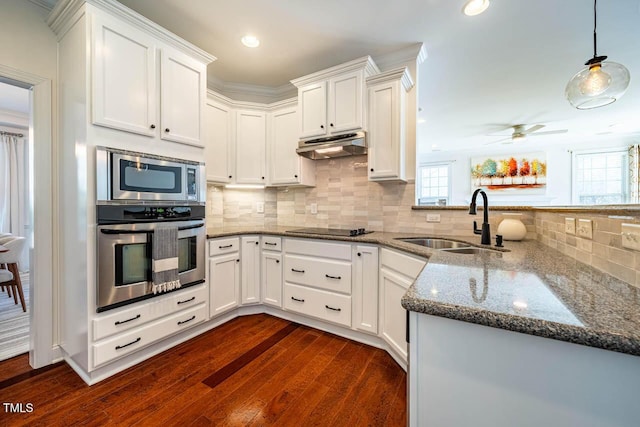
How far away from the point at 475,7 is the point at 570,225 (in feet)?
5.73

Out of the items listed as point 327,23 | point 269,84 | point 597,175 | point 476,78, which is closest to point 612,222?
point 327,23

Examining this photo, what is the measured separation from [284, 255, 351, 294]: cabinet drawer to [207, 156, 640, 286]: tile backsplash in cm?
74

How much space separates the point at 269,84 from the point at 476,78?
2.58 m

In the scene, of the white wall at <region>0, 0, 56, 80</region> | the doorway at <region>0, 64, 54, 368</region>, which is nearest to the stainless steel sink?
the doorway at <region>0, 64, 54, 368</region>

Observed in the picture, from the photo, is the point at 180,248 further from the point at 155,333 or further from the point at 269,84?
the point at 269,84

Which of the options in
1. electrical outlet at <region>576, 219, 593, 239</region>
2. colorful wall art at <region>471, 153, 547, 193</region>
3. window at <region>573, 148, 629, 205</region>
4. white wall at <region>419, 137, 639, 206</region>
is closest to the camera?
electrical outlet at <region>576, 219, 593, 239</region>

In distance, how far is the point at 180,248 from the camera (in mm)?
2082

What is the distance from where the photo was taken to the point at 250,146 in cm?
305

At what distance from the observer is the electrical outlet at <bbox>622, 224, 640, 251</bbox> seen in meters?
0.77

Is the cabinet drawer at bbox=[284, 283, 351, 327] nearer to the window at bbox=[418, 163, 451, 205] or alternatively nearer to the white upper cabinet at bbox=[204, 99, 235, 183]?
the white upper cabinet at bbox=[204, 99, 235, 183]

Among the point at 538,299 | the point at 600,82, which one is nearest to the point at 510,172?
the point at 600,82

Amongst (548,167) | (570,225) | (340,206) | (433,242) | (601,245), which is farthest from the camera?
(548,167)

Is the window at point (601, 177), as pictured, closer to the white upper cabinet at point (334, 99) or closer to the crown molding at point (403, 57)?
the crown molding at point (403, 57)

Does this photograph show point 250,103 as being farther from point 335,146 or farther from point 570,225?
point 570,225
